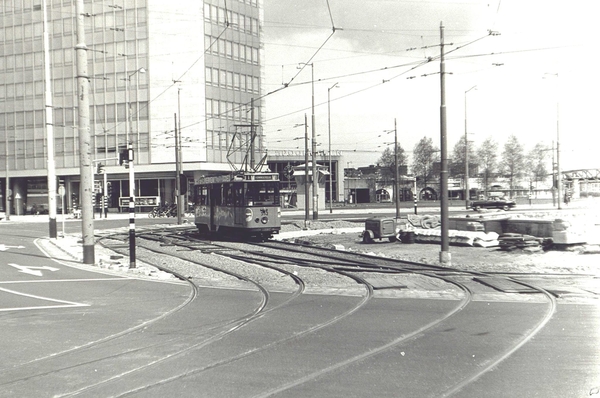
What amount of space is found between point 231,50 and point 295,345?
2432 inches

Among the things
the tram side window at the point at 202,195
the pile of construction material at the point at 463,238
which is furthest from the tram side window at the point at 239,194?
the pile of construction material at the point at 463,238

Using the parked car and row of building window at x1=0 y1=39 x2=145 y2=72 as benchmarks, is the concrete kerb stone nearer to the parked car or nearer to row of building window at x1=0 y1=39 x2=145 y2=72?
row of building window at x1=0 y1=39 x2=145 y2=72

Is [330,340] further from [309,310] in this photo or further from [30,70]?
[30,70]

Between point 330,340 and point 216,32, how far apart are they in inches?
2384

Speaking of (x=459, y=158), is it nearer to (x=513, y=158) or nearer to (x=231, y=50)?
(x=513, y=158)

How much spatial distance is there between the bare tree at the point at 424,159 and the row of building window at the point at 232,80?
2402 centimetres

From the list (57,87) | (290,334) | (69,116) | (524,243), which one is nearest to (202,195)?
(524,243)

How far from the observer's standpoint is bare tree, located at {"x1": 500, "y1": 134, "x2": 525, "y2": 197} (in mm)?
69688

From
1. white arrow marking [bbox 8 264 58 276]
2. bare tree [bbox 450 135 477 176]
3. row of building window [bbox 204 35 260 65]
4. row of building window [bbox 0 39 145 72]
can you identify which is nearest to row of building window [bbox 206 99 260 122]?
row of building window [bbox 204 35 260 65]

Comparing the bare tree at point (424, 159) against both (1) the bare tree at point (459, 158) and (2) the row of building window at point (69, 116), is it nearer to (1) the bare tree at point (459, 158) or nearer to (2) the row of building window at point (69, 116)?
(1) the bare tree at point (459, 158)

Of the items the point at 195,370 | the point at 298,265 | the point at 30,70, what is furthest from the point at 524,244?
the point at 30,70

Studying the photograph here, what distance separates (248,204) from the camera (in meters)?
25.8

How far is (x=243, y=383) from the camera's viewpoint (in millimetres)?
6223

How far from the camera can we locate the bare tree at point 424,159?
80.5 m
